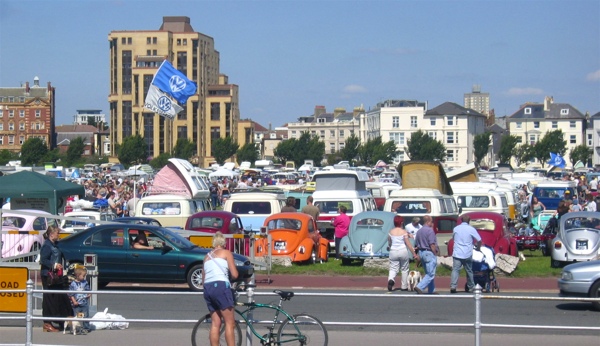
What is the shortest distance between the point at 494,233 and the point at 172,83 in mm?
14500

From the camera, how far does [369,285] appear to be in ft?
67.5

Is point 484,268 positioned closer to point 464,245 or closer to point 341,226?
point 464,245

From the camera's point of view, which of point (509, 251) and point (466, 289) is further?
point (509, 251)

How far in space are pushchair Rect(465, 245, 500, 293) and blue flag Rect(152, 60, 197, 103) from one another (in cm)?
1728

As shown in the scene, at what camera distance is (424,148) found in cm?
11188

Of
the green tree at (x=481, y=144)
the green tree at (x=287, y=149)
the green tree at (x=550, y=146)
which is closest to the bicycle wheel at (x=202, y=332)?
the green tree at (x=481, y=144)

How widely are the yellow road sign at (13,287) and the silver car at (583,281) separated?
9102mm

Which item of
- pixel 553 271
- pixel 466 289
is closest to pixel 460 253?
pixel 466 289

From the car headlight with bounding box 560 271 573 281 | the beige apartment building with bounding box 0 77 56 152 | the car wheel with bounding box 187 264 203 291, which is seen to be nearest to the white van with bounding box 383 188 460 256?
the car wheel with bounding box 187 264 203 291

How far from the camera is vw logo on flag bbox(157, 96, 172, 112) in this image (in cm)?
3288

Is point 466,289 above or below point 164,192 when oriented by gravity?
below

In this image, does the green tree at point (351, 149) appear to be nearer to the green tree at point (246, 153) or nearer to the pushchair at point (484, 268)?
the green tree at point (246, 153)

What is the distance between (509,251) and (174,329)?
41.6 feet

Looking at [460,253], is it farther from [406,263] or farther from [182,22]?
[182,22]
